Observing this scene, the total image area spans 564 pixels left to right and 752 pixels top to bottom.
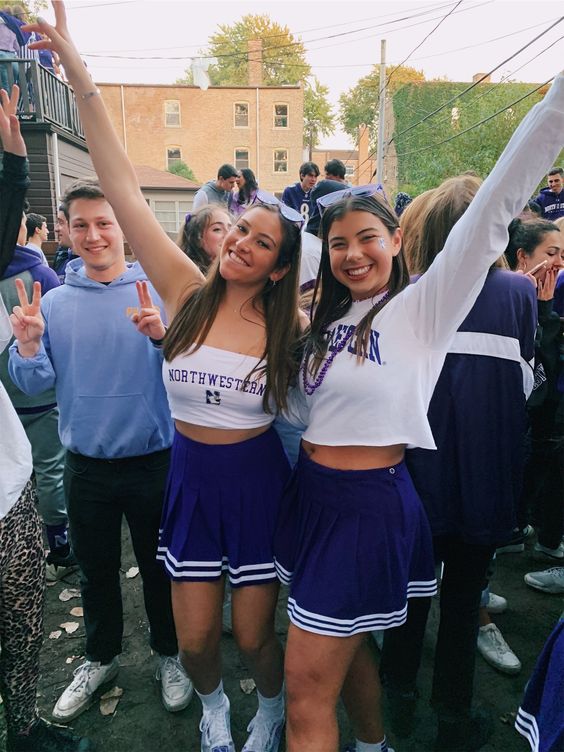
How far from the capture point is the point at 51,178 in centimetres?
993

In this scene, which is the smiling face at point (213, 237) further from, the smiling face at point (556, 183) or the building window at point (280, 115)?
the building window at point (280, 115)

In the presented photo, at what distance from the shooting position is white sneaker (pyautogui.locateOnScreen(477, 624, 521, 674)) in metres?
2.65

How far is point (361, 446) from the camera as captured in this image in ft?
5.58

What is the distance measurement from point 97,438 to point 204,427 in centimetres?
64

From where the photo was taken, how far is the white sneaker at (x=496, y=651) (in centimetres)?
265

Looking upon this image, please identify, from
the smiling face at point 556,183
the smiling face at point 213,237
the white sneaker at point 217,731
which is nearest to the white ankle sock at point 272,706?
the white sneaker at point 217,731

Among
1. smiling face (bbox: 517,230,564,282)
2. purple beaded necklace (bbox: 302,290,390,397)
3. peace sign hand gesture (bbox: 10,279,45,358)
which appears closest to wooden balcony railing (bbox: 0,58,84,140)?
peace sign hand gesture (bbox: 10,279,45,358)

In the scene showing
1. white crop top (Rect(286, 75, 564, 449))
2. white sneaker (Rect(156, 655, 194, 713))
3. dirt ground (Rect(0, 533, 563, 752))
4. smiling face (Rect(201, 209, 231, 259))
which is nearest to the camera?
A: white crop top (Rect(286, 75, 564, 449))

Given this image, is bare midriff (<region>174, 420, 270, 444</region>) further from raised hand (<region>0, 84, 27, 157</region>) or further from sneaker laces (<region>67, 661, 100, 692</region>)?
sneaker laces (<region>67, 661, 100, 692</region>)

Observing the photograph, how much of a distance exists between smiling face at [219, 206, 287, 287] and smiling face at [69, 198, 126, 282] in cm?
67

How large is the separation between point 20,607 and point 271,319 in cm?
139

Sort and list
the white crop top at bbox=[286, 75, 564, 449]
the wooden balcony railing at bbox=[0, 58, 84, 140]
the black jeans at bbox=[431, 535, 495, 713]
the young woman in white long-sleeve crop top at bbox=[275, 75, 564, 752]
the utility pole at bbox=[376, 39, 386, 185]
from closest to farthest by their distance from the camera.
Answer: the white crop top at bbox=[286, 75, 564, 449]
the young woman in white long-sleeve crop top at bbox=[275, 75, 564, 752]
the black jeans at bbox=[431, 535, 495, 713]
the wooden balcony railing at bbox=[0, 58, 84, 140]
the utility pole at bbox=[376, 39, 386, 185]

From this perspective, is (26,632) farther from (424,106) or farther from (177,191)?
(424,106)

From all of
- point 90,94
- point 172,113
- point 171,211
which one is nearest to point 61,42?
point 90,94
